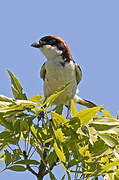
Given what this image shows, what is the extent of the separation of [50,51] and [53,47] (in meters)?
0.06

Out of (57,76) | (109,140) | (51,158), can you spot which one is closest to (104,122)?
(109,140)

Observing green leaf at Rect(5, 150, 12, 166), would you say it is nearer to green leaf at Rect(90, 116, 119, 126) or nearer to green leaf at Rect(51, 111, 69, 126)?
green leaf at Rect(51, 111, 69, 126)

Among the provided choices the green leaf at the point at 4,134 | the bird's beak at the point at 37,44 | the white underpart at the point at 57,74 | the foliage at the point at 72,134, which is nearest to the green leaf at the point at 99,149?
the foliage at the point at 72,134

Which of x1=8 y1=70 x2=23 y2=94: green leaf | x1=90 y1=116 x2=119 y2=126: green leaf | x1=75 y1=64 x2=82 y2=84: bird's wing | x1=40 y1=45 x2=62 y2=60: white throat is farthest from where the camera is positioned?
x1=75 y1=64 x2=82 y2=84: bird's wing

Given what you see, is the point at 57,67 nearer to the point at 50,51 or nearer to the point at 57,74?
the point at 57,74

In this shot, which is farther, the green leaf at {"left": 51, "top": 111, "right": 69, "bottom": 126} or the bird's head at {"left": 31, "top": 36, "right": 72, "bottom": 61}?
the bird's head at {"left": 31, "top": 36, "right": 72, "bottom": 61}

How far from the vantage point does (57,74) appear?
4.10m

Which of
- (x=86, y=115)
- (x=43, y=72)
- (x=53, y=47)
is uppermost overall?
(x=53, y=47)

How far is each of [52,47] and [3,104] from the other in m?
2.66

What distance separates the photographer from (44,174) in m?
1.80

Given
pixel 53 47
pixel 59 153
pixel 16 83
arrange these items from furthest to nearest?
pixel 53 47 < pixel 16 83 < pixel 59 153

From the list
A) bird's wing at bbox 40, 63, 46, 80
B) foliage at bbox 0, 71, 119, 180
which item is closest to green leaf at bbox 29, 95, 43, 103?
foliage at bbox 0, 71, 119, 180

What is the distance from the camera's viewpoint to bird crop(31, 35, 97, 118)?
412 cm

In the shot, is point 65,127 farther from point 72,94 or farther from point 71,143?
point 72,94
